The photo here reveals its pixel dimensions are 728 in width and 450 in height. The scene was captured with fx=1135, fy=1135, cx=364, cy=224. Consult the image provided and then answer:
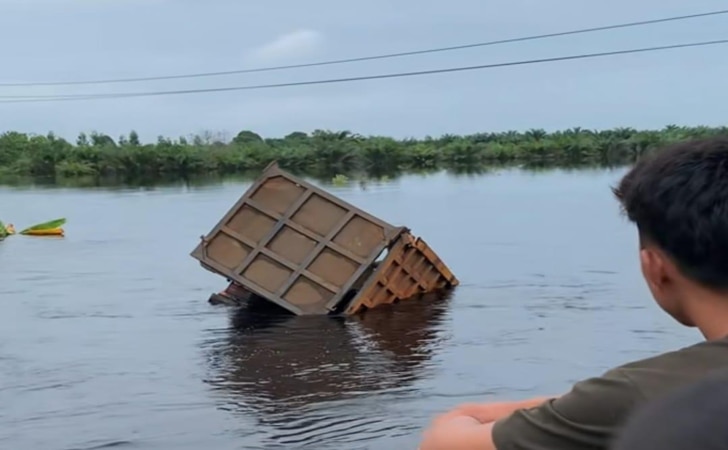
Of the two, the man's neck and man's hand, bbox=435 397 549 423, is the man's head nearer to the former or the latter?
the man's neck

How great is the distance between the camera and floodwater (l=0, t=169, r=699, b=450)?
32.8ft

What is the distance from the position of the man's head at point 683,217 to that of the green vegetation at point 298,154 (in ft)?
254

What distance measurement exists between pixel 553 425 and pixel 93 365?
11695mm

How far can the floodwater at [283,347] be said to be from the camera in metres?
10.0

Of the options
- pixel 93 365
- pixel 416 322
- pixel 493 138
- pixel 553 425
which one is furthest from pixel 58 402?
pixel 493 138

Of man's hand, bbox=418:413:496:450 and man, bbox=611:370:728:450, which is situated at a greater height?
man, bbox=611:370:728:450

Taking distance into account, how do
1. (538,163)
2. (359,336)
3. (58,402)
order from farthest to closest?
(538,163), (359,336), (58,402)

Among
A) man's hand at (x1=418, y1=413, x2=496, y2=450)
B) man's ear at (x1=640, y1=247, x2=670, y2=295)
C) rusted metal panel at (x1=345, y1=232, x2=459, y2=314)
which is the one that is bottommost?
rusted metal panel at (x1=345, y1=232, x2=459, y2=314)

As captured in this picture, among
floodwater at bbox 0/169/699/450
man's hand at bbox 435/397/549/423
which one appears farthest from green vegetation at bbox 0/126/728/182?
man's hand at bbox 435/397/549/423

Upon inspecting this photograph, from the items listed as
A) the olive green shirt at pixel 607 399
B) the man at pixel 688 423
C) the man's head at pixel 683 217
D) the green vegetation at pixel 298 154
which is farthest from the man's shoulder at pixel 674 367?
the green vegetation at pixel 298 154

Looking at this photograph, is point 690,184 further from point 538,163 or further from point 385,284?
point 538,163

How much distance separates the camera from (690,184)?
183 cm

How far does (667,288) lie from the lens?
1.95 meters

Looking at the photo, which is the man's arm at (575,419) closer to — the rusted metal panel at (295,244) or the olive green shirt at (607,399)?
the olive green shirt at (607,399)
